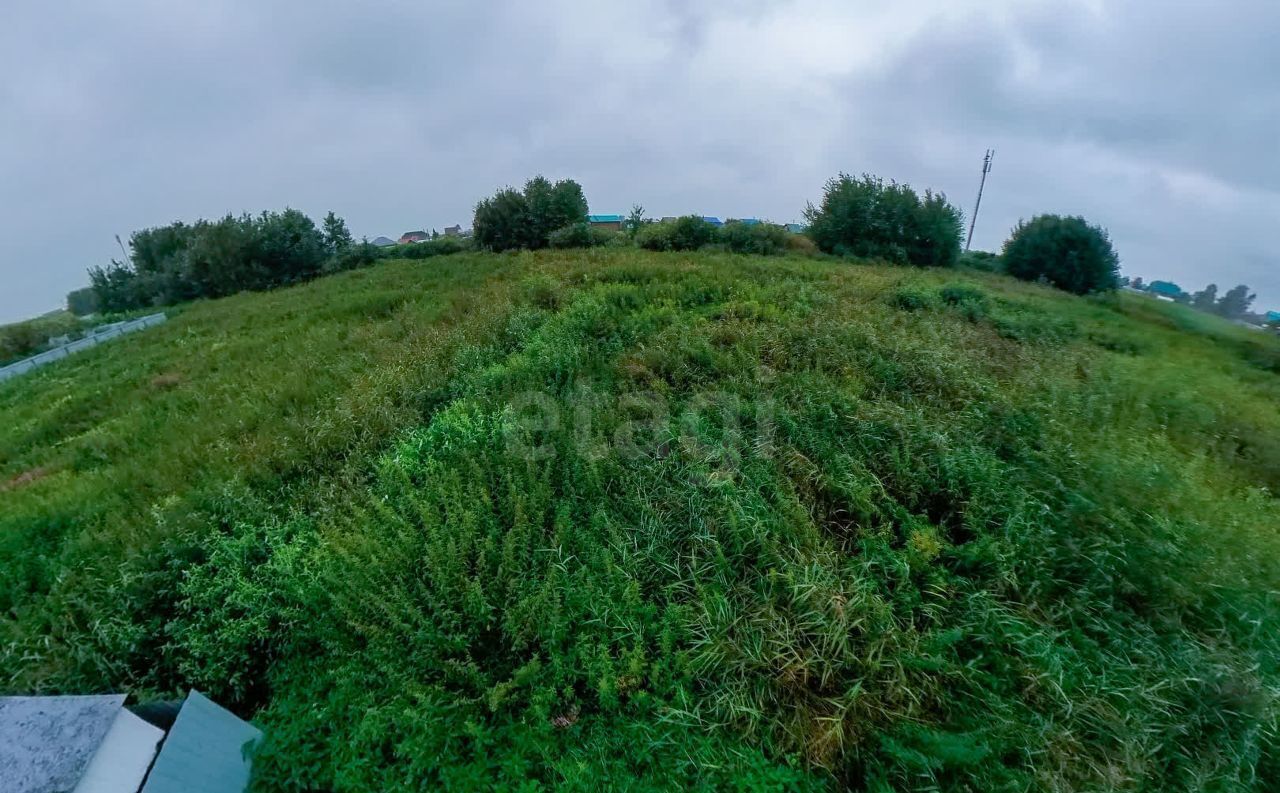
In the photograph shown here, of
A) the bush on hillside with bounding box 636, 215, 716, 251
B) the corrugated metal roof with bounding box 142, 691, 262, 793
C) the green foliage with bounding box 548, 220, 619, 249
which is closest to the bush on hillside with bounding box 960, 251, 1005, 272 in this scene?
Result: the bush on hillside with bounding box 636, 215, 716, 251

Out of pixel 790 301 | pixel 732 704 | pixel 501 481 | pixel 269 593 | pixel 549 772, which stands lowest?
pixel 549 772

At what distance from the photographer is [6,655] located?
8.23ft

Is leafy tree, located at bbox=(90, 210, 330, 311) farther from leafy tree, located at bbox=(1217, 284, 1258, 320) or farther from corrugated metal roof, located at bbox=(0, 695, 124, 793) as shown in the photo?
leafy tree, located at bbox=(1217, 284, 1258, 320)

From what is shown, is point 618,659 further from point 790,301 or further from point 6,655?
point 790,301

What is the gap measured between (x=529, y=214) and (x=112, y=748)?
56.0 feet

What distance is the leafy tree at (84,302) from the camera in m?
23.4

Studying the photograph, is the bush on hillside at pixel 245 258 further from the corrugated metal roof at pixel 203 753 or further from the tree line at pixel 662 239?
the corrugated metal roof at pixel 203 753

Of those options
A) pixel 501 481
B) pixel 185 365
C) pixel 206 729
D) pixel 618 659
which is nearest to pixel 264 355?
pixel 185 365

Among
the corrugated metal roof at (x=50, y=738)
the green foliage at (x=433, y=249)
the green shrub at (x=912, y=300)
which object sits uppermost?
the green foliage at (x=433, y=249)

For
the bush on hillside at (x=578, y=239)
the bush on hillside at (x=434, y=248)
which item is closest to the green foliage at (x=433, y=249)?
the bush on hillside at (x=434, y=248)

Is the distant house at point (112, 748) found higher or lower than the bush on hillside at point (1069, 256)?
lower

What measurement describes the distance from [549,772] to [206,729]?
1400mm

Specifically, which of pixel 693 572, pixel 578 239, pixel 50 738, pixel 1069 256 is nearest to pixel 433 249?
pixel 578 239

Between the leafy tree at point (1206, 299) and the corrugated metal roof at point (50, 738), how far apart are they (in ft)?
47.9
